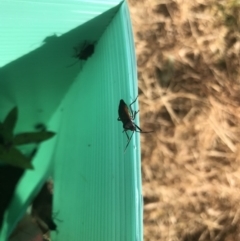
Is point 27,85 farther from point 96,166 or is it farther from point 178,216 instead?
point 178,216

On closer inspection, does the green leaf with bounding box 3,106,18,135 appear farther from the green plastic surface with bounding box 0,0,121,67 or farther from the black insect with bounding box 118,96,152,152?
the black insect with bounding box 118,96,152,152

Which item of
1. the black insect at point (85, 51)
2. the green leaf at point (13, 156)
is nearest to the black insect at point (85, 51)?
the black insect at point (85, 51)

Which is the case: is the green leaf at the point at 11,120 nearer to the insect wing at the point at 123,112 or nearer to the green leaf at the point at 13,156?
the green leaf at the point at 13,156

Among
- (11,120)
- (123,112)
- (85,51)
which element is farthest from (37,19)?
(11,120)

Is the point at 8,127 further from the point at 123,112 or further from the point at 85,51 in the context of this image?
the point at 123,112

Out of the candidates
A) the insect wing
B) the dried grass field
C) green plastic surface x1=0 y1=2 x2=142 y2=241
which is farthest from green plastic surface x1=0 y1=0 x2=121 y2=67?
the dried grass field
